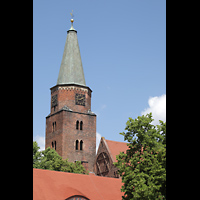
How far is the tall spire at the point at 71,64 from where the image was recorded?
6644 cm

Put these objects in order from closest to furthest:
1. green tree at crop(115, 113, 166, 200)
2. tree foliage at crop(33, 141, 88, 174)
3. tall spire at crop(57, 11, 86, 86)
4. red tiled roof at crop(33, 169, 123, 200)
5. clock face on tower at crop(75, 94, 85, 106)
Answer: green tree at crop(115, 113, 166, 200) < red tiled roof at crop(33, 169, 123, 200) < tree foliage at crop(33, 141, 88, 174) < clock face on tower at crop(75, 94, 85, 106) < tall spire at crop(57, 11, 86, 86)

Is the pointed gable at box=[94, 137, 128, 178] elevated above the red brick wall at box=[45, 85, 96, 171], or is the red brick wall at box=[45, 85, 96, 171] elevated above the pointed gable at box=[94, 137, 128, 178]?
the red brick wall at box=[45, 85, 96, 171]

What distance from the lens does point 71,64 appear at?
67688 millimetres

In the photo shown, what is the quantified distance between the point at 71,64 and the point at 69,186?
36.4 metres

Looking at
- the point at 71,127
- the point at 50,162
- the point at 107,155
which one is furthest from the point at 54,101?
the point at 50,162

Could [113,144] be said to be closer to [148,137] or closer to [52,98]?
[52,98]

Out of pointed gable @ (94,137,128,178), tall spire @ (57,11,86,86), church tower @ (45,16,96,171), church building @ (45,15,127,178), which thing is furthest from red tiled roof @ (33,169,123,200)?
tall spire @ (57,11,86,86)

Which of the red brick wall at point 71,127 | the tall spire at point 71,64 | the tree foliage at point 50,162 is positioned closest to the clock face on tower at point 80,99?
the red brick wall at point 71,127

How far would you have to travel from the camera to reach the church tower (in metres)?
61.6

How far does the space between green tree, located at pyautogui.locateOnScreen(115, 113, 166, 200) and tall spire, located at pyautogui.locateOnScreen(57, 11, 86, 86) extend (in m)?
38.5

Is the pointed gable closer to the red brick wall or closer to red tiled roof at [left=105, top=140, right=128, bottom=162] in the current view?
red tiled roof at [left=105, top=140, right=128, bottom=162]

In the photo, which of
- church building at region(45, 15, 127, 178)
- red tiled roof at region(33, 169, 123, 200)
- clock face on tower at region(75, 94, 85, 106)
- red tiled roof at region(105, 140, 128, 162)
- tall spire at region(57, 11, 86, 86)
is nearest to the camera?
red tiled roof at region(33, 169, 123, 200)
